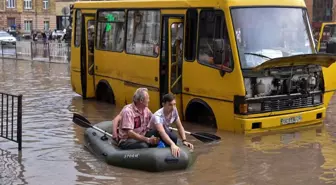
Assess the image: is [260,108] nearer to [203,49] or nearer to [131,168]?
[203,49]

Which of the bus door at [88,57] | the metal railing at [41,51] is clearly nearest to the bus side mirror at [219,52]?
the bus door at [88,57]

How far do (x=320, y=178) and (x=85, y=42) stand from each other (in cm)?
930

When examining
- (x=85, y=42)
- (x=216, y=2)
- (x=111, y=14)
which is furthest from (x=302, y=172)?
(x=85, y=42)

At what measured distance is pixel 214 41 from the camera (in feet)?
36.8

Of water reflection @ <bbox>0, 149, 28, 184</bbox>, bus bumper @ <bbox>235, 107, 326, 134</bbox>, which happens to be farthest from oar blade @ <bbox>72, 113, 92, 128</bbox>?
bus bumper @ <bbox>235, 107, 326, 134</bbox>

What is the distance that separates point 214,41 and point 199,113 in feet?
5.74

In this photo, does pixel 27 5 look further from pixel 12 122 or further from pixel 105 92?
pixel 12 122

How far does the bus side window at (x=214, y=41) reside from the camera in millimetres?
10938

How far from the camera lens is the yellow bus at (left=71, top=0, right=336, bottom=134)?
10.8m

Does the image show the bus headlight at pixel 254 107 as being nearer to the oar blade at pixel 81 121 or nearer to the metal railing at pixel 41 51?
the oar blade at pixel 81 121

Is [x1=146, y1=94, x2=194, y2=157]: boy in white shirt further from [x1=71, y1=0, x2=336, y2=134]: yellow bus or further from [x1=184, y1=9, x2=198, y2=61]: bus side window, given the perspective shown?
[x1=184, y1=9, x2=198, y2=61]: bus side window

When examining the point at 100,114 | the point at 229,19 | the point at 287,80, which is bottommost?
the point at 100,114

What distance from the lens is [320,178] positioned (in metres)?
8.25

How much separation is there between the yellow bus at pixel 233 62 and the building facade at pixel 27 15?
2596 inches
